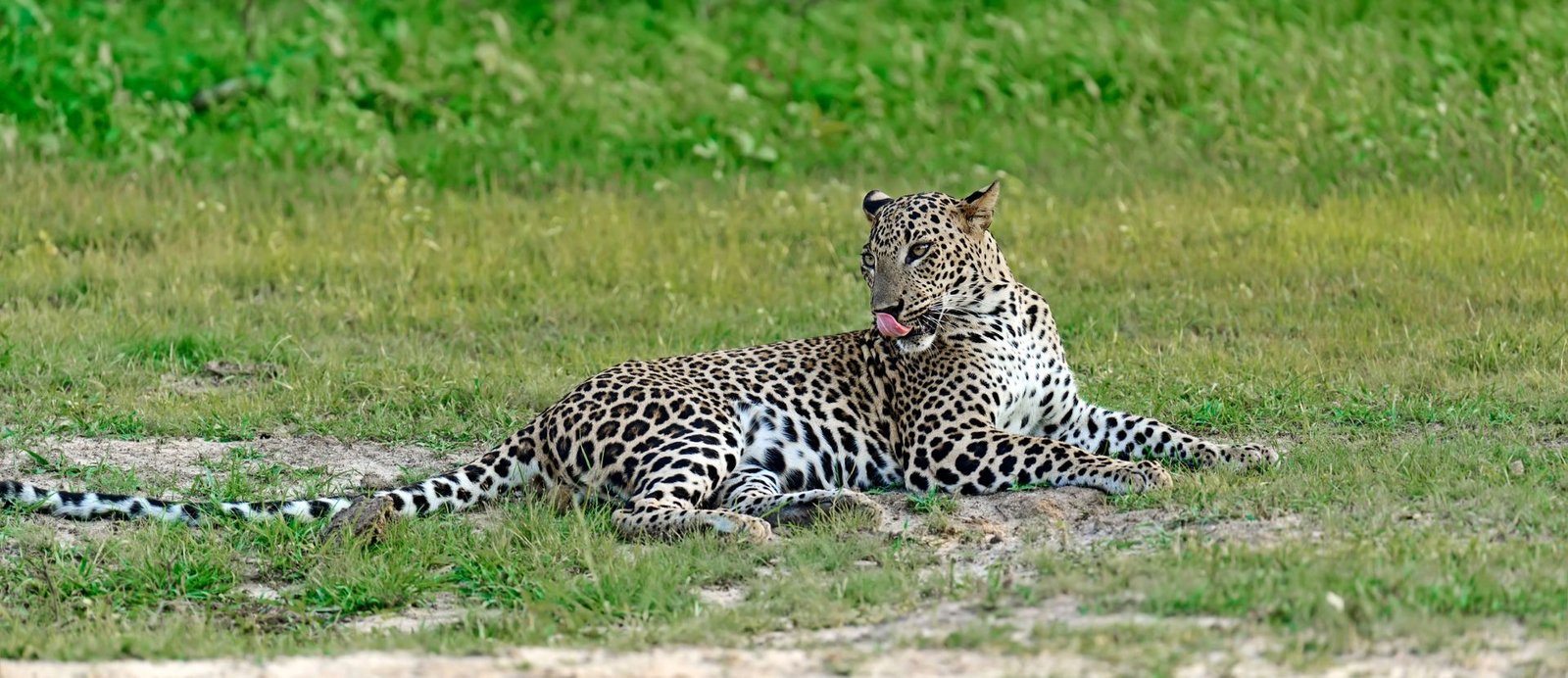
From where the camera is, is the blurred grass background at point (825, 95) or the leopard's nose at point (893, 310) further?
the blurred grass background at point (825, 95)

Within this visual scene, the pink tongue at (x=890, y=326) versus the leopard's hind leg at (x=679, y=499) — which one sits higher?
the pink tongue at (x=890, y=326)

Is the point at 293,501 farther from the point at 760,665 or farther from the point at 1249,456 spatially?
the point at 1249,456

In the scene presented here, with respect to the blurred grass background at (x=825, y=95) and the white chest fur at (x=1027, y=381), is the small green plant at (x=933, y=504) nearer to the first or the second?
the white chest fur at (x=1027, y=381)

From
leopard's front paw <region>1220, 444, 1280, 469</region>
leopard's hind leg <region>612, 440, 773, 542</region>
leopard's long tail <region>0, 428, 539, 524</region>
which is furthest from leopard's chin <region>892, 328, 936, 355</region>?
leopard's long tail <region>0, 428, 539, 524</region>

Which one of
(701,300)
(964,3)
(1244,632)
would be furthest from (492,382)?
(964,3)

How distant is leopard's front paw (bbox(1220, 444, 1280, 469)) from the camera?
856 cm

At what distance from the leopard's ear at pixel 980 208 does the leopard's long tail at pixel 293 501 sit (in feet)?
6.97

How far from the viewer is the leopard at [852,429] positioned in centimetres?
809

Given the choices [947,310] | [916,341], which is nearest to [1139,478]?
[916,341]

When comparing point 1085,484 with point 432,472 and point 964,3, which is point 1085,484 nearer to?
point 432,472

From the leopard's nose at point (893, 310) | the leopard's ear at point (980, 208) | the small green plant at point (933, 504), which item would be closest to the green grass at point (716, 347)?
the small green plant at point (933, 504)

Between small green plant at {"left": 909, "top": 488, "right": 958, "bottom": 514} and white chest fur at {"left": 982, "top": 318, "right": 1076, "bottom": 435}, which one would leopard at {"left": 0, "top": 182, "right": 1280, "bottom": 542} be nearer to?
white chest fur at {"left": 982, "top": 318, "right": 1076, "bottom": 435}

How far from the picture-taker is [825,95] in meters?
16.7

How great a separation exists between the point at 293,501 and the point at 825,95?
30.6ft
